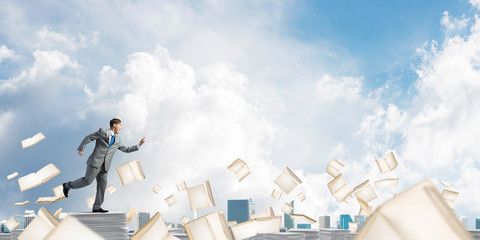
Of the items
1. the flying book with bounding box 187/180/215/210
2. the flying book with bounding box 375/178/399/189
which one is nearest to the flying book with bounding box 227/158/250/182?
the flying book with bounding box 187/180/215/210

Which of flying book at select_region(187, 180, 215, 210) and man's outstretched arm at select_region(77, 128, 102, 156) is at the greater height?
man's outstretched arm at select_region(77, 128, 102, 156)

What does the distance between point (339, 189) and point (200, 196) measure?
8.59ft

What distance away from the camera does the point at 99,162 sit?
606cm

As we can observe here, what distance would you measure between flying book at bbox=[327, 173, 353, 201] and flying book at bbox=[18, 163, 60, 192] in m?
4.80

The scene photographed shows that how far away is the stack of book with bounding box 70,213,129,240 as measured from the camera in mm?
5003

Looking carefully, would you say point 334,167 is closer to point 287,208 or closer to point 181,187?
point 287,208

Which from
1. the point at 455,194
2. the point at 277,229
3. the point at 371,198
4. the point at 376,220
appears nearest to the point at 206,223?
the point at 277,229

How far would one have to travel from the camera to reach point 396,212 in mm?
1848

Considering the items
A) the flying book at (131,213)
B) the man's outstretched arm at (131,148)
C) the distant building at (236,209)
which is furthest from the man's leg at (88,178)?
the distant building at (236,209)

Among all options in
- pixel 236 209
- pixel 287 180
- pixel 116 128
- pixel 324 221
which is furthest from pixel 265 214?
pixel 236 209

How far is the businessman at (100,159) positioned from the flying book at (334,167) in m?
4.22

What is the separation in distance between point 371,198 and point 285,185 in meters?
1.62

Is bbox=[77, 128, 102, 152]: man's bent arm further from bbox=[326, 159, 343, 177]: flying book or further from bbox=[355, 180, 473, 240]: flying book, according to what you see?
bbox=[355, 180, 473, 240]: flying book

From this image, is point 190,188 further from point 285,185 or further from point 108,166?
point 285,185
